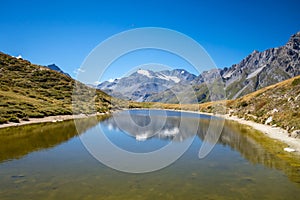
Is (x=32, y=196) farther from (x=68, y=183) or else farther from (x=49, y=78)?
(x=49, y=78)

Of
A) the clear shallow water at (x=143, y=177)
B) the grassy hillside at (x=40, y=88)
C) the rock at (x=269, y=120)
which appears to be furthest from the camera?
the grassy hillside at (x=40, y=88)

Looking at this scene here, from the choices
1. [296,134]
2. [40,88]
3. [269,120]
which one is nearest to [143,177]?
[296,134]

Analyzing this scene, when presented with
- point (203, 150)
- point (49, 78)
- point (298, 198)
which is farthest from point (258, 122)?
point (49, 78)

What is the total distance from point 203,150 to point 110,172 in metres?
14.1

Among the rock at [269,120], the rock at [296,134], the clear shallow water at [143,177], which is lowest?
the clear shallow water at [143,177]

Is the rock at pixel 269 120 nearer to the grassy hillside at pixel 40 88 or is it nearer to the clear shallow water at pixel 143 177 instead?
the clear shallow water at pixel 143 177

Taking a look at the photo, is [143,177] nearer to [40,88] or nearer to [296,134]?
[296,134]

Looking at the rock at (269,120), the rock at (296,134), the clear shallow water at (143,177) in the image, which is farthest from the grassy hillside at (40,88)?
the rock at (296,134)

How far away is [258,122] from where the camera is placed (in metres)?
62.1

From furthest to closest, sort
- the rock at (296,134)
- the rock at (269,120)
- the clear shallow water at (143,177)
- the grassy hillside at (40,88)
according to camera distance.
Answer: the grassy hillside at (40,88) → the rock at (269,120) → the rock at (296,134) → the clear shallow water at (143,177)

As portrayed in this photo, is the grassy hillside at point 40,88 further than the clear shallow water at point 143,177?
Yes

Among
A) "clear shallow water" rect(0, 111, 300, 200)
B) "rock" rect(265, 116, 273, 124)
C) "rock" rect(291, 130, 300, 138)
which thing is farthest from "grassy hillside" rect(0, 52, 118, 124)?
"rock" rect(291, 130, 300, 138)

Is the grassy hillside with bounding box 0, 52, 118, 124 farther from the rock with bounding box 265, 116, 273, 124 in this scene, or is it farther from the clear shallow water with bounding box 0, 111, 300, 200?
the rock with bounding box 265, 116, 273, 124

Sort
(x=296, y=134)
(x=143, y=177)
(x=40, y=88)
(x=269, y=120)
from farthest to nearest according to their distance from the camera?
(x=40, y=88) → (x=269, y=120) → (x=296, y=134) → (x=143, y=177)
